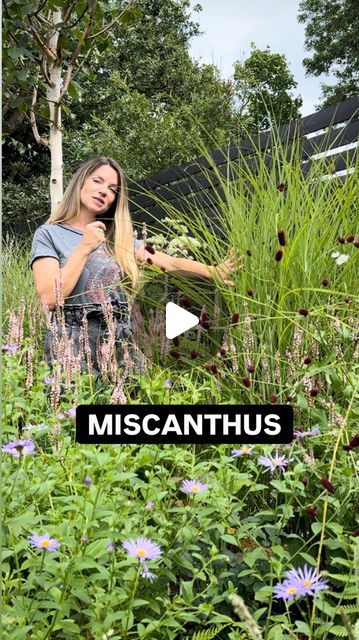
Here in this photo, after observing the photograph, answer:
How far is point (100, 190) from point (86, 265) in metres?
0.32

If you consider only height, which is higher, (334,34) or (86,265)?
(334,34)

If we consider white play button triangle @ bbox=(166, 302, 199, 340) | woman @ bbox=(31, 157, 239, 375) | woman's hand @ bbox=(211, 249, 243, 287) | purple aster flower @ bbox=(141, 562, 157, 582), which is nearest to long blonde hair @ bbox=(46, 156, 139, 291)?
woman @ bbox=(31, 157, 239, 375)

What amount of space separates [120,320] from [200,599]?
1019 millimetres

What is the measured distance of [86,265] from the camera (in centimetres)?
180

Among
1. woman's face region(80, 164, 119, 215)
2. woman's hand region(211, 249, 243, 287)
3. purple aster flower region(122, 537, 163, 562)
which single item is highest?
woman's face region(80, 164, 119, 215)

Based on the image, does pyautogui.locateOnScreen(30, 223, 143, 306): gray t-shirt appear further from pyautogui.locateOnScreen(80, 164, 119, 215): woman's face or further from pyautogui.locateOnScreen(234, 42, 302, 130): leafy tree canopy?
pyautogui.locateOnScreen(234, 42, 302, 130): leafy tree canopy

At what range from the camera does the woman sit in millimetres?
1743

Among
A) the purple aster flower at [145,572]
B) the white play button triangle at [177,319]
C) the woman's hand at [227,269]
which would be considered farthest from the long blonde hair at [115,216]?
the purple aster flower at [145,572]

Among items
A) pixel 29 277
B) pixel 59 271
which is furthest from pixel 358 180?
pixel 29 277

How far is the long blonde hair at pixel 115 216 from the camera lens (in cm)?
184

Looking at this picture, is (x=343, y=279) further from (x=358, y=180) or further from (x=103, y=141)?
(x=103, y=141)

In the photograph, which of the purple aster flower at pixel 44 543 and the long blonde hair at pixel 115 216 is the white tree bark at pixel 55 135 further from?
the purple aster flower at pixel 44 543

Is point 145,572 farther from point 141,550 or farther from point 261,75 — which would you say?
point 261,75

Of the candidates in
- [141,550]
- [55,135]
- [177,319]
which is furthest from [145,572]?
[55,135]
